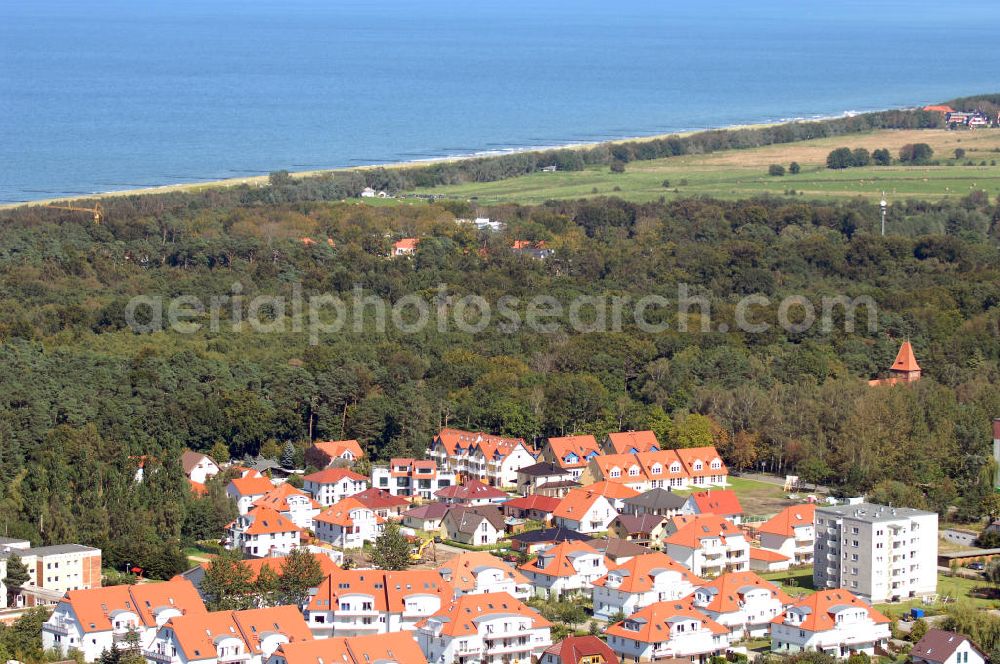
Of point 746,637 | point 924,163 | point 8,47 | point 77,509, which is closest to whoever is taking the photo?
point 746,637

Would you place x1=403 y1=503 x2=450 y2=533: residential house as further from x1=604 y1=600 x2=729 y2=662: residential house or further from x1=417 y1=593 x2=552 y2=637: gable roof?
x1=604 y1=600 x2=729 y2=662: residential house

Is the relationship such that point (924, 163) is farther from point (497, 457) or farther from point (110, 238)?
point (497, 457)

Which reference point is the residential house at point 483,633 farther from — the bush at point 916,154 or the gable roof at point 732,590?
the bush at point 916,154


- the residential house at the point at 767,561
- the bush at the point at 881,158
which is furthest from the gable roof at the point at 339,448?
the bush at the point at 881,158

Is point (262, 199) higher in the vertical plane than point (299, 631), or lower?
higher

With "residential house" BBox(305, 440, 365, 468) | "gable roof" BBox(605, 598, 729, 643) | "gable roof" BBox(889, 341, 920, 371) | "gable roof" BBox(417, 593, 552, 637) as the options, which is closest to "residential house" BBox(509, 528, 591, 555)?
"gable roof" BBox(417, 593, 552, 637)

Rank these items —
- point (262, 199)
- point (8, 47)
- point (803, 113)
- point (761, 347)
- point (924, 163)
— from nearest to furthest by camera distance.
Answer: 1. point (761, 347)
2. point (262, 199)
3. point (924, 163)
4. point (803, 113)
5. point (8, 47)

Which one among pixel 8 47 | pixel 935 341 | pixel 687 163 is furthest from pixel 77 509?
pixel 8 47

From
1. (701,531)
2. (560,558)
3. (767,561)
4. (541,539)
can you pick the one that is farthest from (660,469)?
(560,558)
